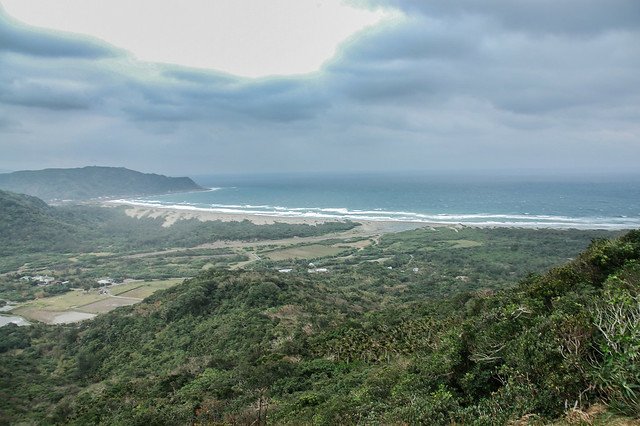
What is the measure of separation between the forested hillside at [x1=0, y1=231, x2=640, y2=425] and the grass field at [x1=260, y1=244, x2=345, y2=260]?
29.7 meters

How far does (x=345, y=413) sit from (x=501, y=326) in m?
4.37

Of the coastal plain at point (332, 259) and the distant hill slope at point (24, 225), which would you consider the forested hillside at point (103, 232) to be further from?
the coastal plain at point (332, 259)

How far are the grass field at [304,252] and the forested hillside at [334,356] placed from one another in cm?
2967

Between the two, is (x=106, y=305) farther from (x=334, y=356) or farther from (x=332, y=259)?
A: (x=334, y=356)

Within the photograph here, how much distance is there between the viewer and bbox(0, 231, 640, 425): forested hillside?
279 inches

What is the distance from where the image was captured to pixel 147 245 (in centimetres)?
8988

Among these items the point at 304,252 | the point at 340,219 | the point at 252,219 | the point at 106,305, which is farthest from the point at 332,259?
the point at 252,219

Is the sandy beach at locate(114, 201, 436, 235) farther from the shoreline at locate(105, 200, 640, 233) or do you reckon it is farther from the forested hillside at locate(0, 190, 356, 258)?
the forested hillside at locate(0, 190, 356, 258)

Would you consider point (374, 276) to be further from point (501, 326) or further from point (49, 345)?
point (501, 326)

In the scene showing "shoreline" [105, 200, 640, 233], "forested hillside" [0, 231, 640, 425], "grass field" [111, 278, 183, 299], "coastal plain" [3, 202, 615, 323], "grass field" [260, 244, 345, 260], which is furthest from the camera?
"shoreline" [105, 200, 640, 233]

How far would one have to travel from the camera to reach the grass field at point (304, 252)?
235 feet

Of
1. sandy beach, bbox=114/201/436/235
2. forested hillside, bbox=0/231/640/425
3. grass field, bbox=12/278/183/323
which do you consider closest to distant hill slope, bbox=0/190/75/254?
sandy beach, bbox=114/201/436/235

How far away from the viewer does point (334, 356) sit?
1939 cm

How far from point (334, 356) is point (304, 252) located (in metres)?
55.8
